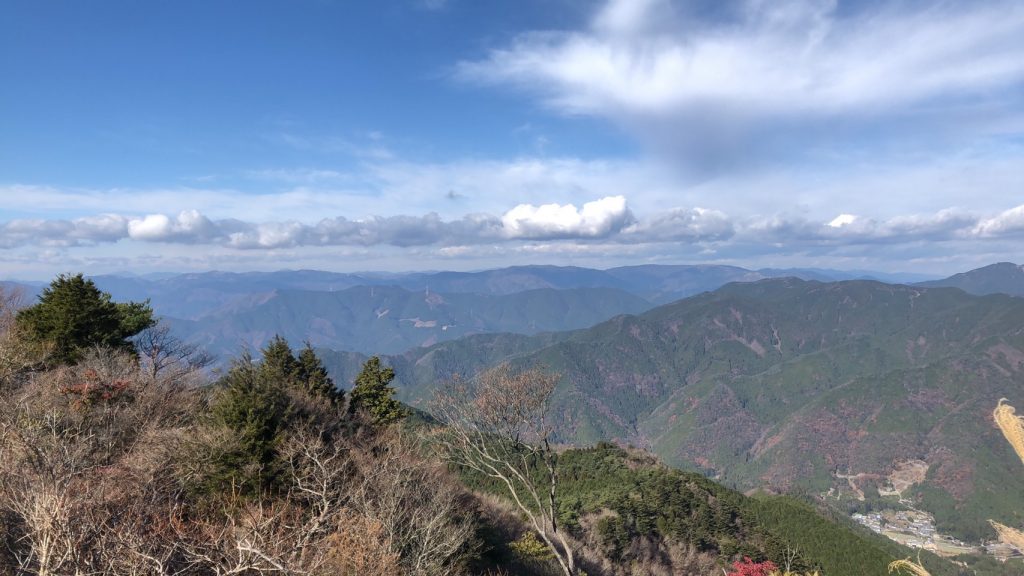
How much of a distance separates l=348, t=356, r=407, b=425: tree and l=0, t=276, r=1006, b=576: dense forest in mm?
163

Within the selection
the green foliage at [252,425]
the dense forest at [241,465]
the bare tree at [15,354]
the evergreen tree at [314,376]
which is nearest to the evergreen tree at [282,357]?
the dense forest at [241,465]

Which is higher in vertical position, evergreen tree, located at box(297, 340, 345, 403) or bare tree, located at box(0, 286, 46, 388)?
bare tree, located at box(0, 286, 46, 388)

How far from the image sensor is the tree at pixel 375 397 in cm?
4412

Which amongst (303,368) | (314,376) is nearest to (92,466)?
(314,376)

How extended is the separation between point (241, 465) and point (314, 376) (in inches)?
789

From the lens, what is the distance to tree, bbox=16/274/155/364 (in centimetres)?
3631

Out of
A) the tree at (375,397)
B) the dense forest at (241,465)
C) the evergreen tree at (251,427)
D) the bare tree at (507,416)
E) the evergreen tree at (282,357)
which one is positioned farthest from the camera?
the tree at (375,397)

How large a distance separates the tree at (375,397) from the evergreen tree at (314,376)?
1551mm

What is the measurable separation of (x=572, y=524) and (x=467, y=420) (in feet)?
113

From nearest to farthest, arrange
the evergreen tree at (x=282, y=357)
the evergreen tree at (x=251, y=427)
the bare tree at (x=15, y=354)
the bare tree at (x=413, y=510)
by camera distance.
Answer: the bare tree at (x=413, y=510) < the evergreen tree at (x=251, y=427) < the bare tree at (x=15, y=354) < the evergreen tree at (x=282, y=357)

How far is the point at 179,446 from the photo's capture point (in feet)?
72.1

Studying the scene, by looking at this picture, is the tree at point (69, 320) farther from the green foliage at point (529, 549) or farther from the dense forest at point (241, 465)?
the green foliage at point (529, 549)

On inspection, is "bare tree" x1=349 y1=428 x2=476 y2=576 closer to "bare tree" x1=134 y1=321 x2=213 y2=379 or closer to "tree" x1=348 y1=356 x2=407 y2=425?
"tree" x1=348 y1=356 x2=407 y2=425

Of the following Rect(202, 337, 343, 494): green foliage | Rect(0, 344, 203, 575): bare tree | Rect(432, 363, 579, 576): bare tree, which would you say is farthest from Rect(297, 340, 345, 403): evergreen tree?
Rect(202, 337, 343, 494): green foliage
